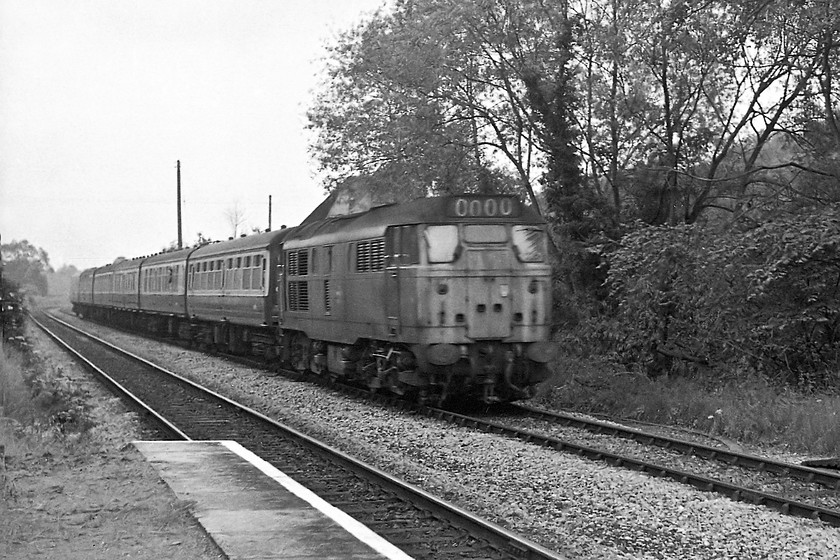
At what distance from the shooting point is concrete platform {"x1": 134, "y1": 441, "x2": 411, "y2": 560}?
6949mm

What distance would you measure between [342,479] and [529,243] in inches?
230

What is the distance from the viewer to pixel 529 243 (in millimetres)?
14852

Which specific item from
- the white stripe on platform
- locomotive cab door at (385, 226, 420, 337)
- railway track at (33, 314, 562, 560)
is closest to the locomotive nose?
locomotive cab door at (385, 226, 420, 337)

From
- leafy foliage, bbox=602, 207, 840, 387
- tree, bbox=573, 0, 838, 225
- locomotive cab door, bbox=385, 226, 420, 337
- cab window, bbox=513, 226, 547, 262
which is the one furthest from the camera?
tree, bbox=573, 0, 838, 225

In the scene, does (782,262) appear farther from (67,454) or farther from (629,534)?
(67,454)

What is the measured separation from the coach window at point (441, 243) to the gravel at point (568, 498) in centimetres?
231

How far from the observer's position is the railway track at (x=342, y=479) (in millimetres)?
7469

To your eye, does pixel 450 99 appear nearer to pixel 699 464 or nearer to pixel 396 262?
pixel 396 262

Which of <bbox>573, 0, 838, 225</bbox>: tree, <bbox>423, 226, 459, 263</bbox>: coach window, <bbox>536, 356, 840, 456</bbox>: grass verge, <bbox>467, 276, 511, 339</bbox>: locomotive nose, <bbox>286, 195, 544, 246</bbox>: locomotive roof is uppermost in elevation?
<bbox>573, 0, 838, 225</bbox>: tree

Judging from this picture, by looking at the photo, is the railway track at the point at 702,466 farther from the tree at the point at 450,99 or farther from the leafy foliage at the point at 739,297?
the tree at the point at 450,99

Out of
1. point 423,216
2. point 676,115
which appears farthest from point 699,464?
point 676,115

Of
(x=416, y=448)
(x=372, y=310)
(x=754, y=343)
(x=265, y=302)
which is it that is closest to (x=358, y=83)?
(x=265, y=302)

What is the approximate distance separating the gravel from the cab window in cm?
276

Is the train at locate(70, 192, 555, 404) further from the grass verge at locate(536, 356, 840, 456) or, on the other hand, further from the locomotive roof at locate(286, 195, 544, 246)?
the grass verge at locate(536, 356, 840, 456)
